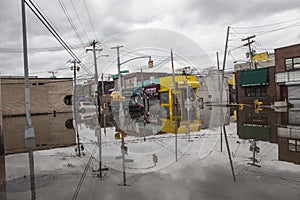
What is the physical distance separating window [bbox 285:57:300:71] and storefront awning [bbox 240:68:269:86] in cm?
298

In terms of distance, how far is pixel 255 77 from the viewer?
30.7 m

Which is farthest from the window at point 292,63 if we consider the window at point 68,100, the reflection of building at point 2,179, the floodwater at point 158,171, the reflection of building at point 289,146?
the window at point 68,100

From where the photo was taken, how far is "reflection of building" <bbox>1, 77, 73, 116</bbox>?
33062mm

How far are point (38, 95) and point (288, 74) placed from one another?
29.5 m

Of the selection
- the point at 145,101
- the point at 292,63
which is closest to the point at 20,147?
the point at 145,101

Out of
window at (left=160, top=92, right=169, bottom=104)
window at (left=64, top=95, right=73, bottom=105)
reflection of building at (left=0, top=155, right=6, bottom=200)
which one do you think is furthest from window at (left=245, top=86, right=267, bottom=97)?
reflection of building at (left=0, top=155, right=6, bottom=200)

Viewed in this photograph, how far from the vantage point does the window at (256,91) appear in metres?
30.3

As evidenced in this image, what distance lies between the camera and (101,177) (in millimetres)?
5066

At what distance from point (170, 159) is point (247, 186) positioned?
249cm

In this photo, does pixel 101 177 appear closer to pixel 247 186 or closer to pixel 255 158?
pixel 247 186

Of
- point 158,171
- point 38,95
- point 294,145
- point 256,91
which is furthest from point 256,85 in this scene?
point 158,171

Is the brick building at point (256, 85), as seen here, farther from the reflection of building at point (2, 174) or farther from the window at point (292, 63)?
the reflection of building at point (2, 174)

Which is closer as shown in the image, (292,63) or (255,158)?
(255,158)

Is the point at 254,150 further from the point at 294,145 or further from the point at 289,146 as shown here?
the point at 294,145
